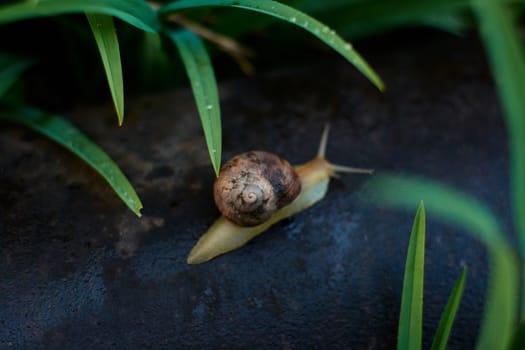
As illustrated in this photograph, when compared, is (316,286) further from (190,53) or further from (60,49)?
(60,49)

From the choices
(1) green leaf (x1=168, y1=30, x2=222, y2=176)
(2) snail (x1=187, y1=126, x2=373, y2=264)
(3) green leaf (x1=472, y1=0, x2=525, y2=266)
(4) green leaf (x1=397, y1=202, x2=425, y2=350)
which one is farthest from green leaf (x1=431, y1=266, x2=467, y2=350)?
(1) green leaf (x1=168, y1=30, x2=222, y2=176)

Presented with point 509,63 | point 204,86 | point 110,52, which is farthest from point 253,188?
point 509,63

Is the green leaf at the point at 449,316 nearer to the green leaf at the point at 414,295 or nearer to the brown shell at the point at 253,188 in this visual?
the green leaf at the point at 414,295

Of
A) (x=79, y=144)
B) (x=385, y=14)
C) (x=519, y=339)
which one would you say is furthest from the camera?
(x=385, y=14)

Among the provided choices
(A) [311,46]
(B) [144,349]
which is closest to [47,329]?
(B) [144,349]

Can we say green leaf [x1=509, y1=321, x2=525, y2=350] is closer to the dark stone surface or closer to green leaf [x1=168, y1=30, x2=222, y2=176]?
the dark stone surface

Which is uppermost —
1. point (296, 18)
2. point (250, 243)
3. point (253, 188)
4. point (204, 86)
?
point (296, 18)

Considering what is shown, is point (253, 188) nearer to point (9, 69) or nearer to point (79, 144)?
point (79, 144)
